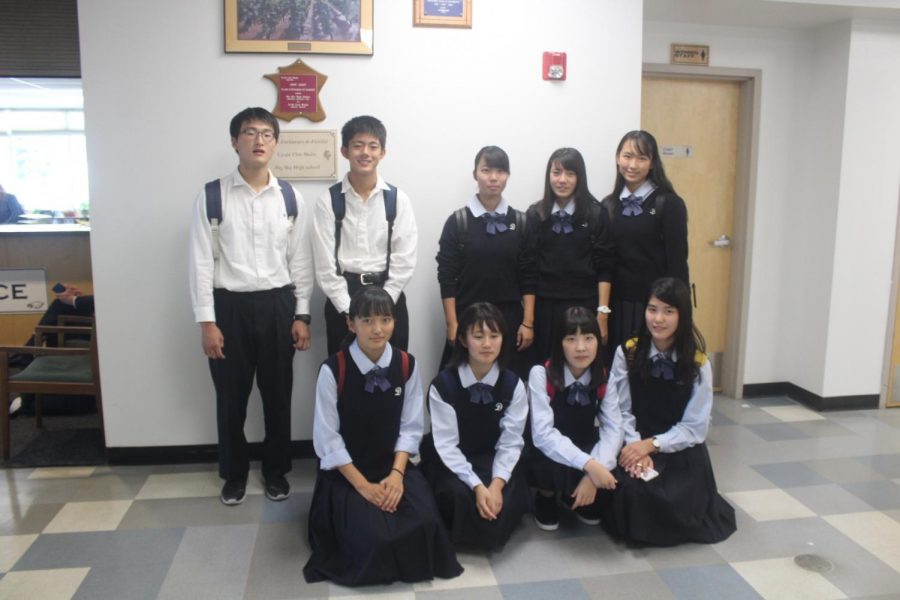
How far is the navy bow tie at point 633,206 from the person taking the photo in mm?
2504

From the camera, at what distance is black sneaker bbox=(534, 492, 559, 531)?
225 cm

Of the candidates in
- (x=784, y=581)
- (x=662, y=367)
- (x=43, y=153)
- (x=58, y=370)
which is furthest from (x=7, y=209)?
(x=784, y=581)

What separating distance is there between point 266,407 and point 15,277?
244cm

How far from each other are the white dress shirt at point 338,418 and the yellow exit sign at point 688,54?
8.19ft

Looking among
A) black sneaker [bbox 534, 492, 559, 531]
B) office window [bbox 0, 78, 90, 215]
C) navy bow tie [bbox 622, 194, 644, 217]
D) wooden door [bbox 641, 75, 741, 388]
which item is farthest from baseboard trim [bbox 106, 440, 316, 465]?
office window [bbox 0, 78, 90, 215]

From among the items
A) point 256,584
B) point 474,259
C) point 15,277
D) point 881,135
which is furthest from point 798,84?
point 15,277

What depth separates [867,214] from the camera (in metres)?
3.47

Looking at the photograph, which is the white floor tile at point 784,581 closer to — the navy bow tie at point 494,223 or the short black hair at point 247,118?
the navy bow tie at point 494,223

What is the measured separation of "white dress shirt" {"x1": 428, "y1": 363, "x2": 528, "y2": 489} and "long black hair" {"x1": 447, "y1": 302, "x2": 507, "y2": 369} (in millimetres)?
35

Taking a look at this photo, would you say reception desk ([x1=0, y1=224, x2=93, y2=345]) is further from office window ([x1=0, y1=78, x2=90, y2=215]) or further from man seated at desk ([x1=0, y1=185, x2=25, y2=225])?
office window ([x1=0, y1=78, x2=90, y2=215])

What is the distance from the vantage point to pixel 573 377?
7.42 ft

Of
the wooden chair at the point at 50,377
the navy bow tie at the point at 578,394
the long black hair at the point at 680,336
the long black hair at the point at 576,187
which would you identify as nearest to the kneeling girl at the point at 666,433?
the long black hair at the point at 680,336

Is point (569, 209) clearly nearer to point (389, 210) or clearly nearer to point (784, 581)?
point (389, 210)

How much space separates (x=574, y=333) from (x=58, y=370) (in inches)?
95.3
